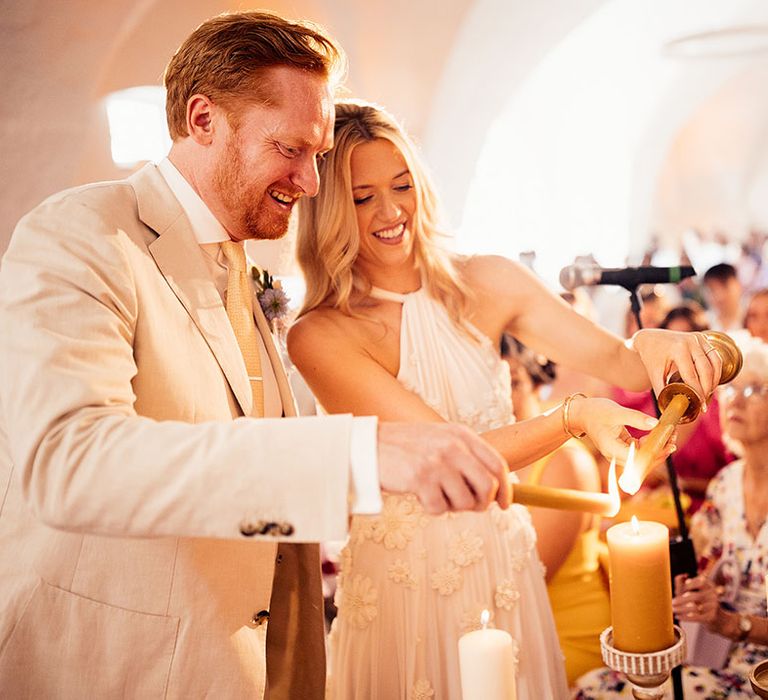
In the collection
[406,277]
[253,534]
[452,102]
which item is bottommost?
[253,534]

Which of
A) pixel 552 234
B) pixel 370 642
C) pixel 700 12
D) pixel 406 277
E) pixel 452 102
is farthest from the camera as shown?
pixel 552 234

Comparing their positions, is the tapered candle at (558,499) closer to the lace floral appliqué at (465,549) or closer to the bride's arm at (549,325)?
the bride's arm at (549,325)

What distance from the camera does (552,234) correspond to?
7.43 m

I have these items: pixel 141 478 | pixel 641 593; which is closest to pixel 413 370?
pixel 641 593

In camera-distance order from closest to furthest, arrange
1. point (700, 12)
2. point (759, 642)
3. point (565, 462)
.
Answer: point (759, 642) → point (565, 462) → point (700, 12)

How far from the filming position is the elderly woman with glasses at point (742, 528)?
2.92 m

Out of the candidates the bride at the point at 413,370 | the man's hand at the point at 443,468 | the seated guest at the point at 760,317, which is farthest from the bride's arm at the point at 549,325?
the seated guest at the point at 760,317

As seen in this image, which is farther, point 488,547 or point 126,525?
point 488,547

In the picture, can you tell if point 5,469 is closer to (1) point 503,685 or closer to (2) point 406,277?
(1) point 503,685

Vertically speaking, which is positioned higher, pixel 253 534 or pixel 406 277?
pixel 406 277

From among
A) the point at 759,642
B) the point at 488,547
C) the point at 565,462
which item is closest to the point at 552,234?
the point at 565,462

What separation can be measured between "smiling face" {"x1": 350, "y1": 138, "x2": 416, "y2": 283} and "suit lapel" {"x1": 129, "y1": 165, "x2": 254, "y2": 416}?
74cm

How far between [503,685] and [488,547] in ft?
3.68

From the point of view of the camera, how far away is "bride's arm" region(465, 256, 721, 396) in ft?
7.52
